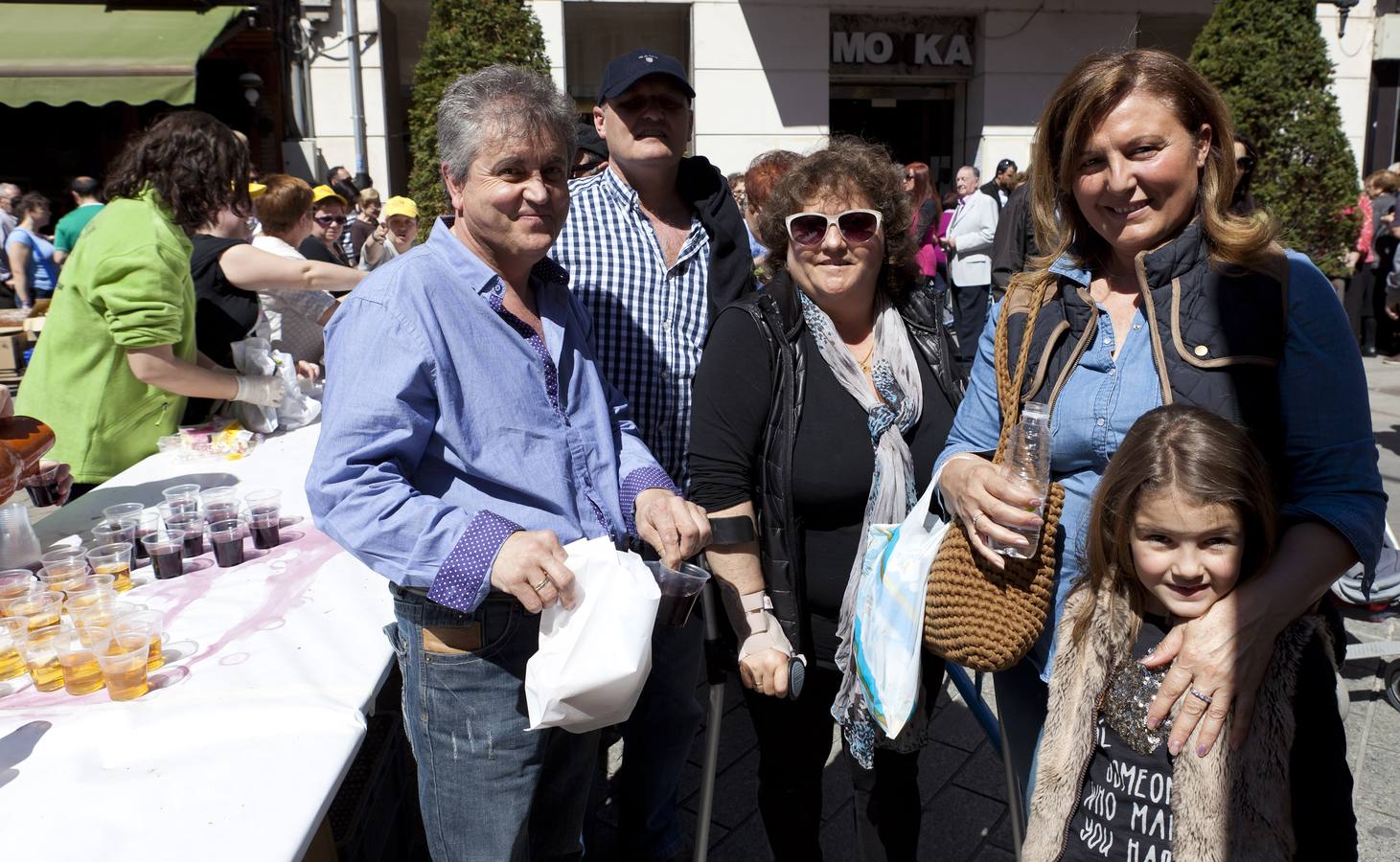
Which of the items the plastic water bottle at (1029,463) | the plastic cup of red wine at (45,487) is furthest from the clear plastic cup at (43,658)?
the plastic water bottle at (1029,463)

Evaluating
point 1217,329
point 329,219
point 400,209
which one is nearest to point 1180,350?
point 1217,329

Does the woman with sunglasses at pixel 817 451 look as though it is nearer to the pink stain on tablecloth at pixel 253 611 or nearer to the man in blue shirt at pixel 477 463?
the man in blue shirt at pixel 477 463

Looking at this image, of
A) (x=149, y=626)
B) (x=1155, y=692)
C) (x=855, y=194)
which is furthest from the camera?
(x=855, y=194)

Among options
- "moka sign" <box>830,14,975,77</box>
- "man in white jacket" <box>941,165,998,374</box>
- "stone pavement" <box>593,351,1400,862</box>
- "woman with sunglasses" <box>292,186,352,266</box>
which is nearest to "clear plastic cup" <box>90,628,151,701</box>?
"stone pavement" <box>593,351,1400,862</box>

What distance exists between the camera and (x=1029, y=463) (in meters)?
1.70

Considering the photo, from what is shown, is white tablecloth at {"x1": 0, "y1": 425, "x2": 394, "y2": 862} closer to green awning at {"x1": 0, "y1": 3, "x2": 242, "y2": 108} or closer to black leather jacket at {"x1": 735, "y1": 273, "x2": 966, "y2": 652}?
black leather jacket at {"x1": 735, "y1": 273, "x2": 966, "y2": 652}

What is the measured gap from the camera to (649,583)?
168 cm

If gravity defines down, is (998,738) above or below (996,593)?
below

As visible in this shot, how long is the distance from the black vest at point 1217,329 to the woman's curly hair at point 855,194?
0.74 metres

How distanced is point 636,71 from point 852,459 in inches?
48.6

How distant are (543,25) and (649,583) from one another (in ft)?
38.2

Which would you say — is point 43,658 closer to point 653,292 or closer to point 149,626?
point 149,626

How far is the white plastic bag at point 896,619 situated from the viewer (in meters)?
1.83

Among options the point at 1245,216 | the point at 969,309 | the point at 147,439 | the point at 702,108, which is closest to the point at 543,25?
the point at 702,108
